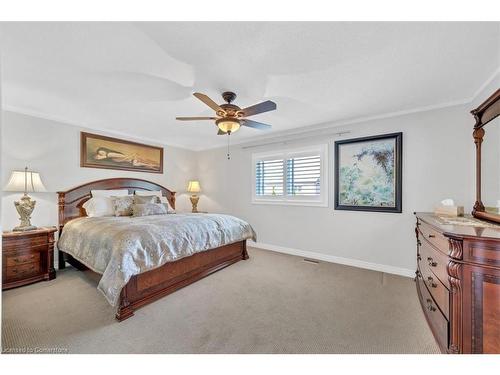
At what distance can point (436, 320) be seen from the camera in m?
1.77

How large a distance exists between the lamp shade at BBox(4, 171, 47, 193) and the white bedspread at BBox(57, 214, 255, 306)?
2.17 ft

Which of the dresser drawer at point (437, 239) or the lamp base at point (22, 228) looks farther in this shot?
the lamp base at point (22, 228)

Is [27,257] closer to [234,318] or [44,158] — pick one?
[44,158]

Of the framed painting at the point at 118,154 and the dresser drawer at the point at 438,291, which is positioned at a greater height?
the framed painting at the point at 118,154

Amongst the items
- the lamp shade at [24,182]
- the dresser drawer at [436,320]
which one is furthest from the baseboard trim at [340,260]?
the lamp shade at [24,182]

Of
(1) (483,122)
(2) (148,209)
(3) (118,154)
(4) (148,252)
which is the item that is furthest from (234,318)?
(3) (118,154)

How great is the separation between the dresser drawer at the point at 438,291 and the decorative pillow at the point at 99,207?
4262 millimetres

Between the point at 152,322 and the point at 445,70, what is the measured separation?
11.9ft

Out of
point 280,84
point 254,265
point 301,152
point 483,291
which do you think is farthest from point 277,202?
point 483,291

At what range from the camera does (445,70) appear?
2.10 metres

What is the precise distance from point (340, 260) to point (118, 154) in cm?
449

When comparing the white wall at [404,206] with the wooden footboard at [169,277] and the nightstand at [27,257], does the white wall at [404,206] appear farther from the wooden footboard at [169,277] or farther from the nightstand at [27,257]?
the nightstand at [27,257]

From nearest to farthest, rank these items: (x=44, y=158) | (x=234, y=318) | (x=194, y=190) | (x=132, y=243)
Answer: (x=234, y=318) → (x=132, y=243) → (x=44, y=158) → (x=194, y=190)

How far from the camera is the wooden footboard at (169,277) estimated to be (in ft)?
7.07
